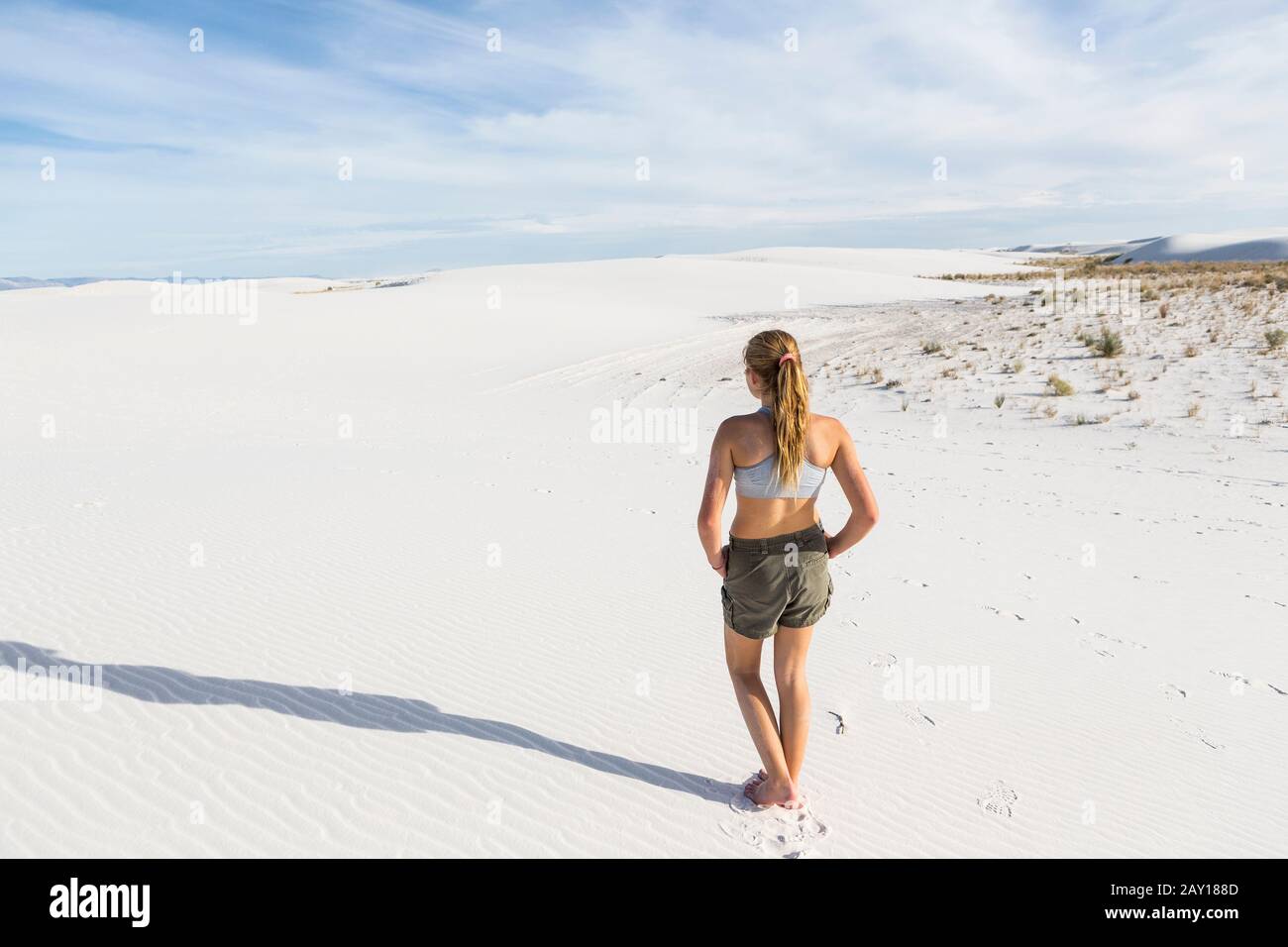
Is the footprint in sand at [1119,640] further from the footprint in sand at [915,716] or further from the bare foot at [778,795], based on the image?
the bare foot at [778,795]

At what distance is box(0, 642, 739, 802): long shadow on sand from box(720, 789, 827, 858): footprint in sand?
0.21 metres

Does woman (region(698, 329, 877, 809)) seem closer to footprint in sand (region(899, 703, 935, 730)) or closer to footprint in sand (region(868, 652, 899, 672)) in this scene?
footprint in sand (region(899, 703, 935, 730))

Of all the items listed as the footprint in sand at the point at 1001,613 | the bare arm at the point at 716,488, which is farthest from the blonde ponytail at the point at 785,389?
the footprint in sand at the point at 1001,613

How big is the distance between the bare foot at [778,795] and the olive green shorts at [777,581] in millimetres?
660

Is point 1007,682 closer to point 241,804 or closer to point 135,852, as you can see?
point 241,804

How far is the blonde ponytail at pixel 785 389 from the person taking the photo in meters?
2.75

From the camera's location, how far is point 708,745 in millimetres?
3762

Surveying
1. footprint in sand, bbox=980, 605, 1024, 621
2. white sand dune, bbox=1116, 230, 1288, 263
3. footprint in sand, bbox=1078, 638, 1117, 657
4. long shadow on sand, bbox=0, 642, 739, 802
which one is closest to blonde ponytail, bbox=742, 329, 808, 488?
long shadow on sand, bbox=0, 642, 739, 802

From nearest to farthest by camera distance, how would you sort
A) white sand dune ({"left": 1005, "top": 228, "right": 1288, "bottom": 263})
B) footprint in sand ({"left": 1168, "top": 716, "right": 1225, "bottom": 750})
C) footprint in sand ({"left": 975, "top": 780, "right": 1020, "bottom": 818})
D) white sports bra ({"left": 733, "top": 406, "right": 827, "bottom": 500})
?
white sports bra ({"left": 733, "top": 406, "right": 827, "bottom": 500}) → footprint in sand ({"left": 975, "top": 780, "right": 1020, "bottom": 818}) → footprint in sand ({"left": 1168, "top": 716, "right": 1225, "bottom": 750}) → white sand dune ({"left": 1005, "top": 228, "right": 1288, "bottom": 263})

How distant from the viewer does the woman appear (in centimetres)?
280

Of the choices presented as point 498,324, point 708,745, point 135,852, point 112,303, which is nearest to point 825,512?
point 708,745

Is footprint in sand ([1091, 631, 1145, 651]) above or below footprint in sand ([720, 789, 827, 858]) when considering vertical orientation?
above

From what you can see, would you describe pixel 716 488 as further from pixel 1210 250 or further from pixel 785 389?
pixel 1210 250

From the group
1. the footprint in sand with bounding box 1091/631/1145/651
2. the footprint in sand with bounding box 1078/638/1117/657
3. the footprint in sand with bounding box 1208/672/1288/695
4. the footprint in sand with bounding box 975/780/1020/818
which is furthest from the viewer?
the footprint in sand with bounding box 1091/631/1145/651
